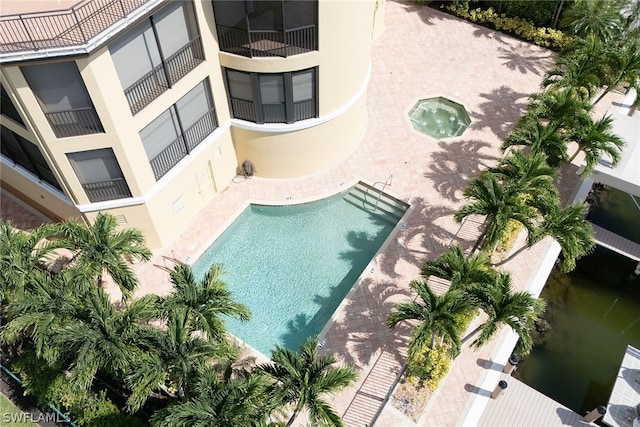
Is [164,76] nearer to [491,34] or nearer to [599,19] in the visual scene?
[491,34]

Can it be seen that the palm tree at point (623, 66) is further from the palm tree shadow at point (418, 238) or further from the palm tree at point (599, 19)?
the palm tree shadow at point (418, 238)

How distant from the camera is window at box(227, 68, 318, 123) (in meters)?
20.9

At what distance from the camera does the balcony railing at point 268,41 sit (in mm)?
19266

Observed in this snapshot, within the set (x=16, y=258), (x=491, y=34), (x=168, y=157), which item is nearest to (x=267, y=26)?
(x=168, y=157)

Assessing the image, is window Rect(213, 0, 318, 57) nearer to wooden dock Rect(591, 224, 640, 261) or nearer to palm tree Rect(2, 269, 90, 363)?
palm tree Rect(2, 269, 90, 363)

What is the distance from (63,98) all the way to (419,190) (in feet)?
51.5

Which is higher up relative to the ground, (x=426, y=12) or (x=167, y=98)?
(x=167, y=98)

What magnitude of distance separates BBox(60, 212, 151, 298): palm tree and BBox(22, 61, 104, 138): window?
10.5ft

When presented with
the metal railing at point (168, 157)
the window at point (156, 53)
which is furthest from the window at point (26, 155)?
the window at point (156, 53)

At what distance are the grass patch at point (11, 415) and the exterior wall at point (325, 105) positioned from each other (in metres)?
13.6

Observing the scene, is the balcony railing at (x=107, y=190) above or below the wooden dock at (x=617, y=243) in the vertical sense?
above

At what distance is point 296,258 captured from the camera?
2261cm

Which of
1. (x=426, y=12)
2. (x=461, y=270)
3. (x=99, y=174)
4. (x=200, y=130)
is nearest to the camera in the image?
(x=461, y=270)

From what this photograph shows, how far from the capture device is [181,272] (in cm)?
1599
